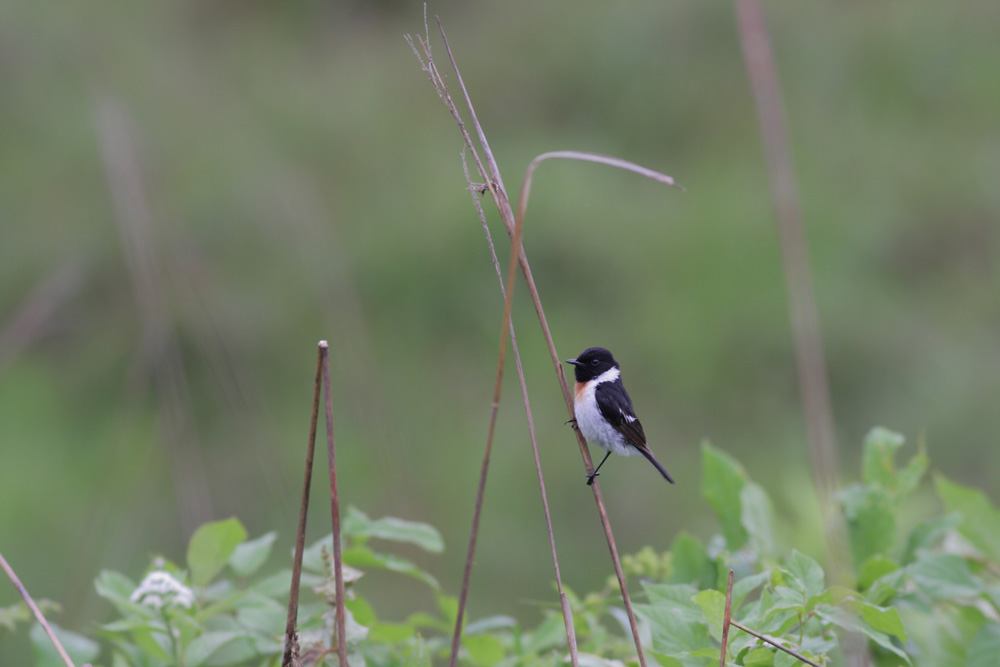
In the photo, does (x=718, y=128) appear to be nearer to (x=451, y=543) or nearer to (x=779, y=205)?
(x=451, y=543)

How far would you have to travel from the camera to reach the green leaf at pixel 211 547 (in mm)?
1708

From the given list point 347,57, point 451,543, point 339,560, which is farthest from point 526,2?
point 339,560

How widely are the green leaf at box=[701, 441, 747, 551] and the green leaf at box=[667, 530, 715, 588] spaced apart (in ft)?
0.33

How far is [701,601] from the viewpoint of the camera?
4.62 ft

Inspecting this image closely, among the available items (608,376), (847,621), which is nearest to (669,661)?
(847,621)

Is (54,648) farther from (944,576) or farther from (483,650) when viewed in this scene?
(944,576)

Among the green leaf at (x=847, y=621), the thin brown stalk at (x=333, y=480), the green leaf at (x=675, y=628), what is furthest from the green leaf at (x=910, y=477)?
the thin brown stalk at (x=333, y=480)

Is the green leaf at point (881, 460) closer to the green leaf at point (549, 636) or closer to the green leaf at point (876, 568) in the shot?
the green leaf at point (876, 568)

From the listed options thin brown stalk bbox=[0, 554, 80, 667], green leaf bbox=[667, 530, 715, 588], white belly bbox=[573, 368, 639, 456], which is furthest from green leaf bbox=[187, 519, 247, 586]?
white belly bbox=[573, 368, 639, 456]

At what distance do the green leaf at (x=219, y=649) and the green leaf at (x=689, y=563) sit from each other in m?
0.91

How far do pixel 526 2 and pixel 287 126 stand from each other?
267 cm

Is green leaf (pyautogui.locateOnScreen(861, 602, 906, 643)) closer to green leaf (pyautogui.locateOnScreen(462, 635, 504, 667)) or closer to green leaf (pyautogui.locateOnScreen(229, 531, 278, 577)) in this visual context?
green leaf (pyautogui.locateOnScreen(462, 635, 504, 667))

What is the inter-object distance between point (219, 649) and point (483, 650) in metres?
0.53

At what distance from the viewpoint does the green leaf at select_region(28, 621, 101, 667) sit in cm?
163
